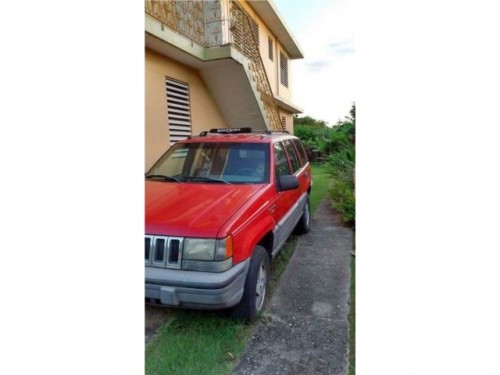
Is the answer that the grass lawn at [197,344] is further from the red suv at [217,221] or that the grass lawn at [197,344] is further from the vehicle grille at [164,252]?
the vehicle grille at [164,252]

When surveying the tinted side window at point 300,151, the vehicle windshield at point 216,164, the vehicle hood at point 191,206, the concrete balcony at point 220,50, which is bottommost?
the vehicle hood at point 191,206

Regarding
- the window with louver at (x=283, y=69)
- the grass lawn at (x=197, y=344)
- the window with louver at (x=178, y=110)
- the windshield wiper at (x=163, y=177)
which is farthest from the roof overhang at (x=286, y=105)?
the grass lawn at (x=197, y=344)

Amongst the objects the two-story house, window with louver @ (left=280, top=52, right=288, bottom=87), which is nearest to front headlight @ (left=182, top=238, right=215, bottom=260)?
the two-story house

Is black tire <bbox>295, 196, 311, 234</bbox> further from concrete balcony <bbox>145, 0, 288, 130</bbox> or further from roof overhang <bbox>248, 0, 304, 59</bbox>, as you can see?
roof overhang <bbox>248, 0, 304, 59</bbox>

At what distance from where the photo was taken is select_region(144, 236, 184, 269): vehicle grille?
2.61 m

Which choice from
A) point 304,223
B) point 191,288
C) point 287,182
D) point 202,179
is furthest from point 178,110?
point 191,288

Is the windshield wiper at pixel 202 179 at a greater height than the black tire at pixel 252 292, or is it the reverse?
the windshield wiper at pixel 202 179

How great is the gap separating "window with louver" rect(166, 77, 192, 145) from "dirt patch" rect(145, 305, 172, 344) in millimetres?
4509

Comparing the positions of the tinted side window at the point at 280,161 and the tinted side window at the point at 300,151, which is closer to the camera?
the tinted side window at the point at 280,161

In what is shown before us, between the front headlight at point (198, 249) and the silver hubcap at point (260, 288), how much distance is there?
0.70m

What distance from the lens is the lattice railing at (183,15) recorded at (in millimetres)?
6094
